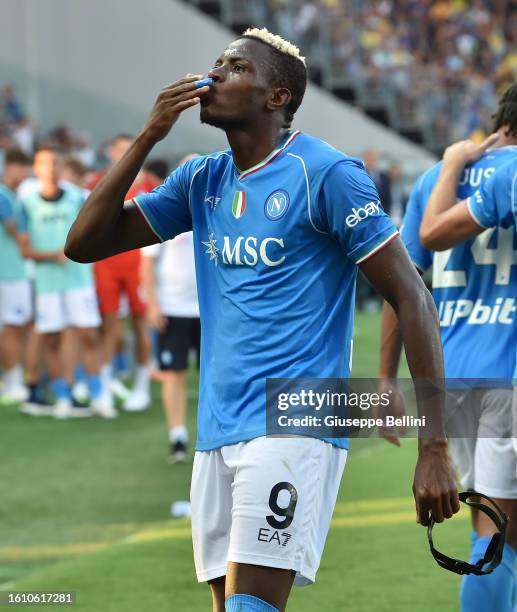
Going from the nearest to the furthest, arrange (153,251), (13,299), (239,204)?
(239,204) < (153,251) < (13,299)

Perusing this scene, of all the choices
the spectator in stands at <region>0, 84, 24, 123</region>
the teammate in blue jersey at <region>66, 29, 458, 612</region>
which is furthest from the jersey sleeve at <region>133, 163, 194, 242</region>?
the spectator in stands at <region>0, 84, 24, 123</region>

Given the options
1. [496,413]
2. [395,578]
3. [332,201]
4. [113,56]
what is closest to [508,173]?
[496,413]

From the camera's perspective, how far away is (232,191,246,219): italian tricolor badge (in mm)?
4002

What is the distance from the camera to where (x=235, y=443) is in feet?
12.7

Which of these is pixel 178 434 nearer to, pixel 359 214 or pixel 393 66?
pixel 359 214

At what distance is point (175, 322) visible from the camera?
9.97 metres

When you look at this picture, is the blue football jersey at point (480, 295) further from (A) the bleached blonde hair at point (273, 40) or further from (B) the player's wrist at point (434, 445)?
(B) the player's wrist at point (434, 445)

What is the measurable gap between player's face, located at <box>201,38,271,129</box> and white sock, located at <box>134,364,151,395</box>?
8.67 m

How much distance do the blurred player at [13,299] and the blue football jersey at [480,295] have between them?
8.34 meters

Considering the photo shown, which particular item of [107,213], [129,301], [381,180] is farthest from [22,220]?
[381,180]

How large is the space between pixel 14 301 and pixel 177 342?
3681mm

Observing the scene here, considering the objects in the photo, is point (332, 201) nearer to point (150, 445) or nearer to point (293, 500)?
point (293, 500)

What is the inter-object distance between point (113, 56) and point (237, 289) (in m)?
22.3

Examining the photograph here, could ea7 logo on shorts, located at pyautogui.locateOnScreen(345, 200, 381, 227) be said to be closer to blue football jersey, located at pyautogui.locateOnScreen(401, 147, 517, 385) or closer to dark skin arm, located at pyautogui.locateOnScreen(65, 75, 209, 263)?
dark skin arm, located at pyautogui.locateOnScreen(65, 75, 209, 263)
